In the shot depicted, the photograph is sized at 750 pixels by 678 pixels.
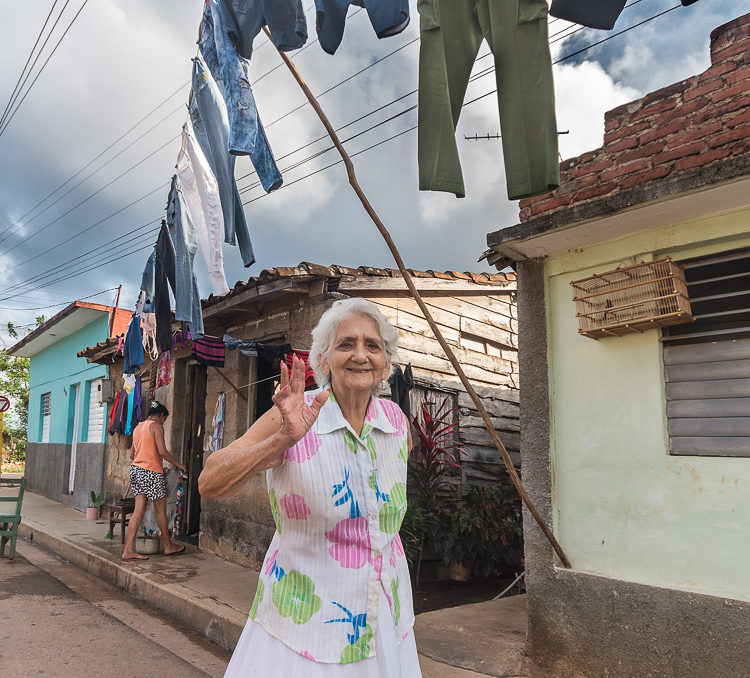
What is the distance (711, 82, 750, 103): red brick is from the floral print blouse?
346 centimetres

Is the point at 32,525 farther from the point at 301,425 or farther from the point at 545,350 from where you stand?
the point at 301,425

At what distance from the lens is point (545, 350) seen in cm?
446

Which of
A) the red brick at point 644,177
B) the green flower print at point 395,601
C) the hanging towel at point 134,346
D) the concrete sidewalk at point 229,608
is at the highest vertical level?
the red brick at point 644,177

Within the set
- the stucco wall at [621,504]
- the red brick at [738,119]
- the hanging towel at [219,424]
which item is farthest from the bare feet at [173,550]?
the red brick at [738,119]

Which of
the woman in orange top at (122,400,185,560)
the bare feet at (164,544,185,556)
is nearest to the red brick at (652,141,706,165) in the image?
the woman in orange top at (122,400,185,560)

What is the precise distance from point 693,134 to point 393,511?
11.2ft

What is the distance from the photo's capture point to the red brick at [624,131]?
14.0 ft

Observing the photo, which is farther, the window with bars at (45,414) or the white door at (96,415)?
the window with bars at (45,414)

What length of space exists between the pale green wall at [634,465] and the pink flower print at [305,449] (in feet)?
9.21

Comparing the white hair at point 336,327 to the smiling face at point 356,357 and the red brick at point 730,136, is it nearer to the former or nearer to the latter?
the smiling face at point 356,357

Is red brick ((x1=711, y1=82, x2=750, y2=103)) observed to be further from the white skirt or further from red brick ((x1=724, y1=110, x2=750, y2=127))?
the white skirt

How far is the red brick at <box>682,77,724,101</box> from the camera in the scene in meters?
3.91

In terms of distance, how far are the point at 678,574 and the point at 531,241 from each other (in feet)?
7.49

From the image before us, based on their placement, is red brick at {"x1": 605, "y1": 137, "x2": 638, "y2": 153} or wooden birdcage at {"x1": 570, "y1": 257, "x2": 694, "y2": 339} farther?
red brick at {"x1": 605, "y1": 137, "x2": 638, "y2": 153}
